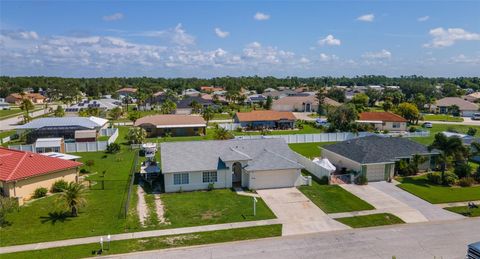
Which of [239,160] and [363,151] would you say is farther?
[363,151]

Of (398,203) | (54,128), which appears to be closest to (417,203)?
(398,203)

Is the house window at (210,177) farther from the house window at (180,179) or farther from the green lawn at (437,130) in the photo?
the green lawn at (437,130)

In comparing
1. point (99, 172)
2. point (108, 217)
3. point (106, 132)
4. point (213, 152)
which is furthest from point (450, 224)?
point (106, 132)

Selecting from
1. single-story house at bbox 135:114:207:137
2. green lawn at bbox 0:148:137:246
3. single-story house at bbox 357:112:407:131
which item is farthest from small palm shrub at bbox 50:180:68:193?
single-story house at bbox 357:112:407:131

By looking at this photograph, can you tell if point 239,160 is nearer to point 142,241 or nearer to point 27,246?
point 142,241

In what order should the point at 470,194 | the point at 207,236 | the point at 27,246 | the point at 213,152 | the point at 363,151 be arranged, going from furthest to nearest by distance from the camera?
the point at 363,151, the point at 213,152, the point at 470,194, the point at 207,236, the point at 27,246

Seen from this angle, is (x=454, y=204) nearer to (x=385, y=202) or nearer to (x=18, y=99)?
(x=385, y=202)
